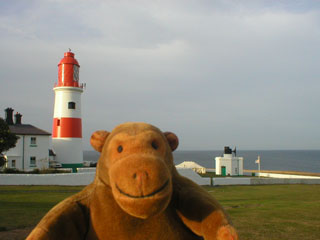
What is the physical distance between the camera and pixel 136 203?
224 centimetres

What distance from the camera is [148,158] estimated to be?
2.34m

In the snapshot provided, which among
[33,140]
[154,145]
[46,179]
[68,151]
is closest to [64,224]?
[154,145]

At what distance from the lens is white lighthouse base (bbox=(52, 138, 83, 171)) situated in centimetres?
2581

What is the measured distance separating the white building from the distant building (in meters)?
15.4

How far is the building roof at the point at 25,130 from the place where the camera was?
26.4 metres

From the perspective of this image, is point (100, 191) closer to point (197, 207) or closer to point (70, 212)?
point (70, 212)

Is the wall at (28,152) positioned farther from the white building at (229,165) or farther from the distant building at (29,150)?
the white building at (229,165)

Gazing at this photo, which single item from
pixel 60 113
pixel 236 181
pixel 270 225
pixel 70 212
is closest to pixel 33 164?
pixel 60 113

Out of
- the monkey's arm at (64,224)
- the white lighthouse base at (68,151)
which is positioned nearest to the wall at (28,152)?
the white lighthouse base at (68,151)

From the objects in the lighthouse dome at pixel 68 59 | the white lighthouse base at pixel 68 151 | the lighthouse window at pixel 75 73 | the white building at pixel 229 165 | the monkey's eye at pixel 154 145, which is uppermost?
the lighthouse dome at pixel 68 59

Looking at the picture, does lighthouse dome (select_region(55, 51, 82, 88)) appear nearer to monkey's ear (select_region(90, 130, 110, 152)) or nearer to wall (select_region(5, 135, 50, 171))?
wall (select_region(5, 135, 50, 171))

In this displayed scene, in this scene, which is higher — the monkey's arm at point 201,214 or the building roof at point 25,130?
the building roof at point 25,130

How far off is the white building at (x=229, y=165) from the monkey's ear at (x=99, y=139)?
27.3m

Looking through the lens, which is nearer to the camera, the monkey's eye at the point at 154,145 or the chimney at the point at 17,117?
the monkey's eye at the point at 154,145
